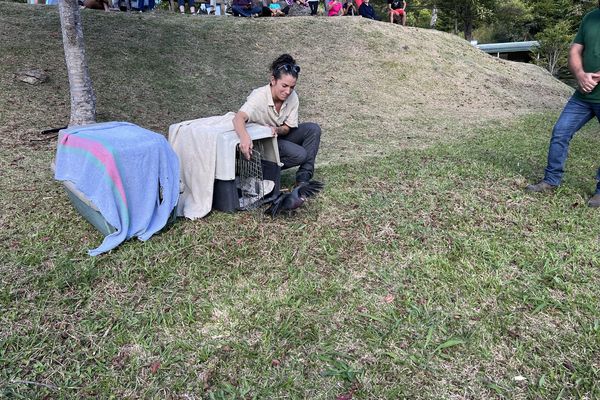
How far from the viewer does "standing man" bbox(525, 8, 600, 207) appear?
9.87ft

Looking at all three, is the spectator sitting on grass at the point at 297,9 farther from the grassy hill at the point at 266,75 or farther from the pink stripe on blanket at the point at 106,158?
the pink stripe on blanket at the point at 106,158

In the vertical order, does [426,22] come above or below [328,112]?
above

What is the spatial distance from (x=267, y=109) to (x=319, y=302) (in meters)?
1.65

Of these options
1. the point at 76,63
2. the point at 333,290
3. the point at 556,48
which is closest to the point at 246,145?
the point at 333,290

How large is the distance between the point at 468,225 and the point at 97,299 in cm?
235

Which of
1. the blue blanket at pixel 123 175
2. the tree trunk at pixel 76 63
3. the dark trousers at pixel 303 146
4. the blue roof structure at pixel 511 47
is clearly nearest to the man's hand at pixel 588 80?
the dark trousers at pixel 303 146

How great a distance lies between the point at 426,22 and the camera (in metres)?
28.2

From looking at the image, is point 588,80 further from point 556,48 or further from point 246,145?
point 556,48

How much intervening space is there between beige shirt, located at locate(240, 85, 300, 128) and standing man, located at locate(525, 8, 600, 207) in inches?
79.1

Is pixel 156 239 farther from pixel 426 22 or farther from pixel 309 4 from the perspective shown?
pixel 426 22

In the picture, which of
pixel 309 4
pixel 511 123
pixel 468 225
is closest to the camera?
pixel 468 225

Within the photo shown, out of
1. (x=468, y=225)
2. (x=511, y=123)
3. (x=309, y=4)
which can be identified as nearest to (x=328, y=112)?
(x=511, y=123)

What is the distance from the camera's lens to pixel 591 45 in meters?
3.02

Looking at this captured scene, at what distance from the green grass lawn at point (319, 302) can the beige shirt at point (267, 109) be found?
0.72 metres
